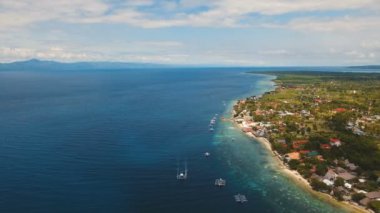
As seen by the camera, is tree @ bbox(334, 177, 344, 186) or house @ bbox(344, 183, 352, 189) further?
tree @ bbox(334, 177, 344, 186)

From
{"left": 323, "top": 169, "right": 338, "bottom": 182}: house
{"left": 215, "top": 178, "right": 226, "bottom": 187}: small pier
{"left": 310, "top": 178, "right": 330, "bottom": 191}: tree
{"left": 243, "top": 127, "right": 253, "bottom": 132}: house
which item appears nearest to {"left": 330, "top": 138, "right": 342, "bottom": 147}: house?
{"left": 323, "top": 169, "right": 338, "bottom": 182}: house

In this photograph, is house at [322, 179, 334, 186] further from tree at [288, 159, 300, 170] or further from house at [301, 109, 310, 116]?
house at [301, 109, 310, 116]

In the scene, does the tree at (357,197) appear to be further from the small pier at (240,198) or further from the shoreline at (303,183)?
the small pier at (240,198)

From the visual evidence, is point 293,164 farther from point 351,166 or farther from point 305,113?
point 305,113

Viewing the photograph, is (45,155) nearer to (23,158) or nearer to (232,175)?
(23,158)

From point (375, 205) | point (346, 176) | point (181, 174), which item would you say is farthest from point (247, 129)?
point (375, 205)

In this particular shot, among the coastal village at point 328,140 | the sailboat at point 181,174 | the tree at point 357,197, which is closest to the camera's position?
the tree at point 357,197

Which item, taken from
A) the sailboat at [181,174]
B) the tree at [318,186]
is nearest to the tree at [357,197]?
the tree at [318,186]

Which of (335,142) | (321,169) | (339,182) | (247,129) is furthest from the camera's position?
(247,129)

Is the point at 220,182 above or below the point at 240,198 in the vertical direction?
above
